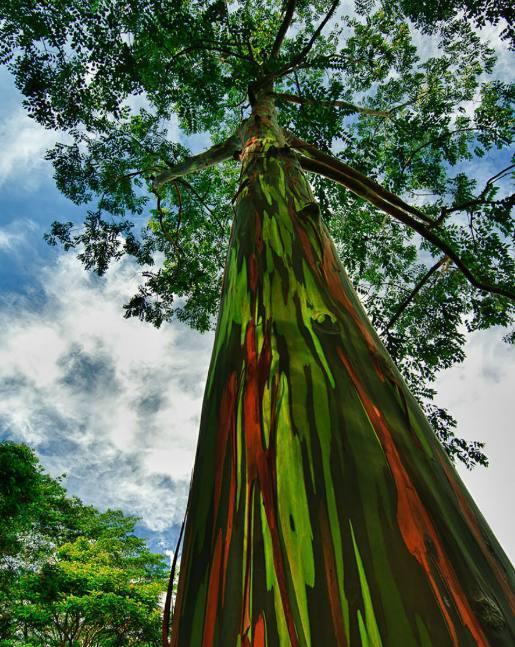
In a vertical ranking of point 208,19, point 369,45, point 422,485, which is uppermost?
point 369,45

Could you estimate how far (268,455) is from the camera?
25.3 inches

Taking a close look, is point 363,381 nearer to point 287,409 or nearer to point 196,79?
point 287,409

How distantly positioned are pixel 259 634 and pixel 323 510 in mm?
166

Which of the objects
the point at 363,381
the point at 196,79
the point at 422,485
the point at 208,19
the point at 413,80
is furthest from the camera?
the point at 413,80

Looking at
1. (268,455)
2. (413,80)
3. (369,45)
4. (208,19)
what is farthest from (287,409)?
(413,80)

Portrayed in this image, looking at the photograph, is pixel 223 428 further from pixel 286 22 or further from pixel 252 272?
pixel 286 22

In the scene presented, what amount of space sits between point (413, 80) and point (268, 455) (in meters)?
7.21

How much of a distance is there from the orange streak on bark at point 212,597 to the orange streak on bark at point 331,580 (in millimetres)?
159

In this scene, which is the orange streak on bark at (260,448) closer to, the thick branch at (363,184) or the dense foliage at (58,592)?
the thick branch at (363,184)

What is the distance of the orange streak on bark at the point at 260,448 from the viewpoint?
0.48 meters

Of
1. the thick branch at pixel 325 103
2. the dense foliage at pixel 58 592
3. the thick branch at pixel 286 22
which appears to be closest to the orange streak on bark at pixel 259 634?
the thick branch at pixel 325 103

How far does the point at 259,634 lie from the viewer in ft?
1.46

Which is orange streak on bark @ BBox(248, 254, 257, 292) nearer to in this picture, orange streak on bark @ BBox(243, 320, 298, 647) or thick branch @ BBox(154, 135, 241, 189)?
orange streak on bark @ BBox(243, 320, 298, 647)

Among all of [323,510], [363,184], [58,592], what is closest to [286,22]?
[363,184]
